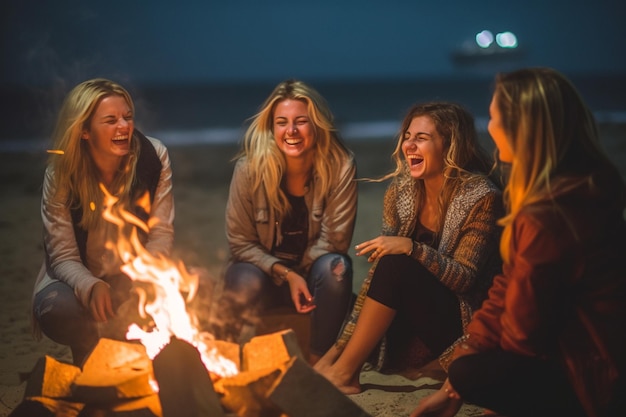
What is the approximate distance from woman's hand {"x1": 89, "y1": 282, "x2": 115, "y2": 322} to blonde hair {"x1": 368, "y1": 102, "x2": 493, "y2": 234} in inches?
74.1

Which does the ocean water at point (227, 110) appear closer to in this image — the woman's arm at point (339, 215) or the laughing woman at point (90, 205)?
the laughing woman at point (90, 205)

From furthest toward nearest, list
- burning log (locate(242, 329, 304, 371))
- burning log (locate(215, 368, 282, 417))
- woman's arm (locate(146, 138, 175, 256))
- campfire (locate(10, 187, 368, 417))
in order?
woman's arm (locate(146, 138, 175, 256)) < burning log (locate(242, 329, 304, 371)) < burning log (locate(215, 368, 282, 417)) < campfire (locate(10, 187, 368, 417))

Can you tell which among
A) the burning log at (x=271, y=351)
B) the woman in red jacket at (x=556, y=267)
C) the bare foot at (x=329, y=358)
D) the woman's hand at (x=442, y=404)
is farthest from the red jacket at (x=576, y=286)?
the bare foot at (x=329, y=358)

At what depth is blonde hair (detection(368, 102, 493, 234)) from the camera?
13.3 ft

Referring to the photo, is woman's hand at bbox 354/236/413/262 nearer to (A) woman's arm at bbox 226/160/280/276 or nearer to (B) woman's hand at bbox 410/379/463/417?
(B) woman's hand at bbox 410/379/463/417

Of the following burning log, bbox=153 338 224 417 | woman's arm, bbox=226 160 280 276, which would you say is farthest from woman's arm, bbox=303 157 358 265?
burning log, bbox=153 338 224 417

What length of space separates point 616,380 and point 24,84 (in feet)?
215

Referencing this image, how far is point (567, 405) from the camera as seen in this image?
9.65 ft

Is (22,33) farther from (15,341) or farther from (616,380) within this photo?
(616,380)

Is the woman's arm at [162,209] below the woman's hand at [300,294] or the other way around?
the other way around

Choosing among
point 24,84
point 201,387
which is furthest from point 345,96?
point 201,387

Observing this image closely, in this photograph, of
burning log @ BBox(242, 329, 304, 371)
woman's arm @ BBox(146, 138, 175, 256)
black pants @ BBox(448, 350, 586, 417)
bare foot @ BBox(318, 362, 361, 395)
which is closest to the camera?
black pants @ BBox(448, 350, 586, 417)

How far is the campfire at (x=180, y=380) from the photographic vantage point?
3.04 m

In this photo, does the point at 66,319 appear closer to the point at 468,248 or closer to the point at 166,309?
the point at 166,309
